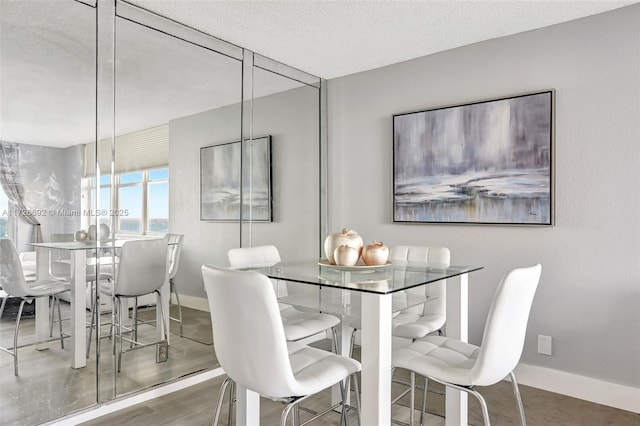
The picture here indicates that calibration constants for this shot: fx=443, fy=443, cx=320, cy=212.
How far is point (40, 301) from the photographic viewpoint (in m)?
2.29

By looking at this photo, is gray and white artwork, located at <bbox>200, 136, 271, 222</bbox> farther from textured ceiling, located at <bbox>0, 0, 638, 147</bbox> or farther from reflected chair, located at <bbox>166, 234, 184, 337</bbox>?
textured ceiling, located at <bbox>0, 0, 638, 147</bbox>

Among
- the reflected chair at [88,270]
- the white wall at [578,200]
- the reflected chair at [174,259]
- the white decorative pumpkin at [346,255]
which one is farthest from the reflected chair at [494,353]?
the reflected chair at [88,270]

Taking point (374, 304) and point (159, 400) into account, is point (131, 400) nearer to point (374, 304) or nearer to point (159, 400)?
point (159, 400)

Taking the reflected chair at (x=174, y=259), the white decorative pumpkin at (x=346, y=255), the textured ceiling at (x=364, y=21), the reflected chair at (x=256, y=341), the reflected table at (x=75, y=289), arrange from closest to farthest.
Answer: the reflected chair at (x=256, y=341)
the white decorative pumpkin at (x=346, y=255)
the reflected table at (x=75, y=289)
the textured ceiling at (x=364, y=21)
the reflected chair at (x=174, y=259)

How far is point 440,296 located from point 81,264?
205 centimetres

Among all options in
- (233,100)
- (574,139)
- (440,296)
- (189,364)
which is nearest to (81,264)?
(189,364)

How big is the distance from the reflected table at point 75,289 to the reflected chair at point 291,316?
0.76 m

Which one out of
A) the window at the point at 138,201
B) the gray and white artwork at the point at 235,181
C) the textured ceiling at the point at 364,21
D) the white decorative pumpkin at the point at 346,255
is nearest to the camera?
the white decorative pumpkin at the point at 346,255

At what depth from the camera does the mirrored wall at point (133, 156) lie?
222 cm

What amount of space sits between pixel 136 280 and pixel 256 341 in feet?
4.85

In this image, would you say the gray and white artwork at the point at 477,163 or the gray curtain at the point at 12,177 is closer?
the gray curtain at the point at 12,177

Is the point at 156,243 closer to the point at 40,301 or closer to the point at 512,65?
the point at 40,301

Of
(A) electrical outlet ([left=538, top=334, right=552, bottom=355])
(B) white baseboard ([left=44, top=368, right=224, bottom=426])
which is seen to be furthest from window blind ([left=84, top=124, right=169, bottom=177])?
(A) electrical outlet ([left=538, top=334, right=552, bottom=355])

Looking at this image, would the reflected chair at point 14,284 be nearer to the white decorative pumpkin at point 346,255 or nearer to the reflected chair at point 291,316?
the reflected chair at point 291,316
